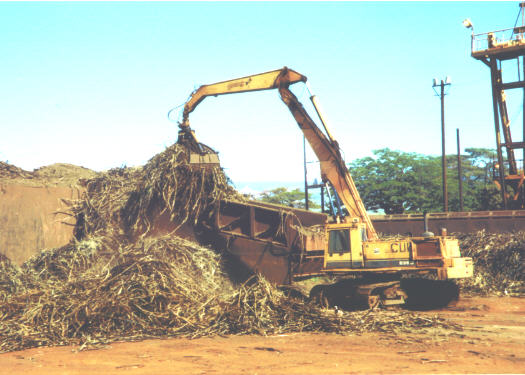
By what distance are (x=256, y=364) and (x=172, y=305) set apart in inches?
118

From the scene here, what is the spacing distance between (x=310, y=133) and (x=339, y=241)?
3.13 meters

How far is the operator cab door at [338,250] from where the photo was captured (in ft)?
45.5

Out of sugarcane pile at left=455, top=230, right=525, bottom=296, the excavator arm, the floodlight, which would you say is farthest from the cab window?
the floodlight

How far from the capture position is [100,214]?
48.9 ft

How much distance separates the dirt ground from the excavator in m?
3.19

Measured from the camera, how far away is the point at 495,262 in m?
18.7

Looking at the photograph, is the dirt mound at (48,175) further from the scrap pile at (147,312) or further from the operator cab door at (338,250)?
the operator cab door at (338,250)

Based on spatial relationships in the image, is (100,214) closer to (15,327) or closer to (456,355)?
(15,327)

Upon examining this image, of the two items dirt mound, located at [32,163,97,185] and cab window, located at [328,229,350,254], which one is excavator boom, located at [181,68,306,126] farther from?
cab window, located at [328,229,350,254]

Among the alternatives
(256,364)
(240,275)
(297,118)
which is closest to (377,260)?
(240,275)

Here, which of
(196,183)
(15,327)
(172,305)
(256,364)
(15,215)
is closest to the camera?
(256,364)

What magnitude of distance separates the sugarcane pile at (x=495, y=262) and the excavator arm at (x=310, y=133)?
550 centimetres

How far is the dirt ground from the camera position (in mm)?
7766

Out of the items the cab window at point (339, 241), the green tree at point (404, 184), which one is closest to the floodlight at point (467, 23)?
the green tree at point (404, 184)
